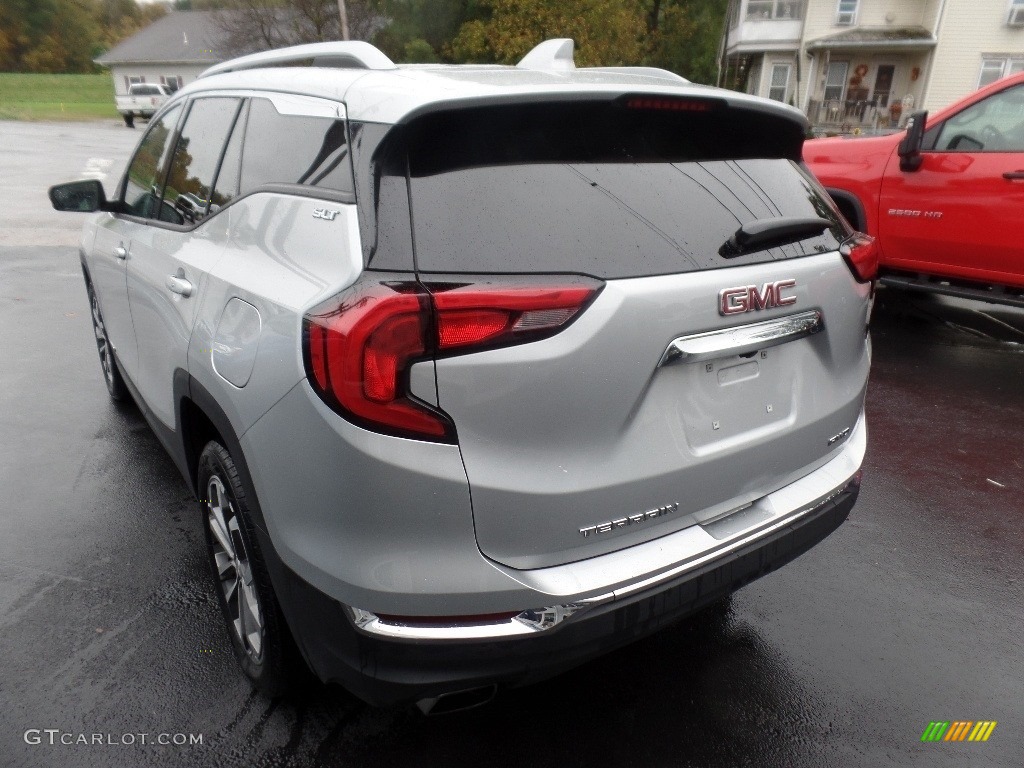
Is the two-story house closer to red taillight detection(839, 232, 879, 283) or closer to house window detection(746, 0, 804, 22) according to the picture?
house window detection(746, 0, 804, 22)

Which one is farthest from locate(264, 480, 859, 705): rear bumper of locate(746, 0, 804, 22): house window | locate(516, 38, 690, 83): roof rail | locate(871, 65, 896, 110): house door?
locate(746, 0, 804, 22): house window

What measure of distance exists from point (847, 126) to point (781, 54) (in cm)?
527

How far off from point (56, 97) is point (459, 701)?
68.9m

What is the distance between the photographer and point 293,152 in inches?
86.2

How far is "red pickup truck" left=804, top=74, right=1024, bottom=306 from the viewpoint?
5348mm

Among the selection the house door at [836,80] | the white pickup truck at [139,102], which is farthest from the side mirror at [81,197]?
the white pickup truck at [139,102]

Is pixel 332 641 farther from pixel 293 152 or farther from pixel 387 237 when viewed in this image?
pixel 293 152

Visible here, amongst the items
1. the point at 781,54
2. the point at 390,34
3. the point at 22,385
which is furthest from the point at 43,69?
the point at 22,385

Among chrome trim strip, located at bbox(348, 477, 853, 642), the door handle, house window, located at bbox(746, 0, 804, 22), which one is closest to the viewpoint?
chrome trim strip, located at bbox(348, 477, 853, 642)

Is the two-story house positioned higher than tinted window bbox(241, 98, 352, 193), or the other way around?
tinted window bbox(241, 98, 352, 193)

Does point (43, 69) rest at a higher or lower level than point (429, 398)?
lower

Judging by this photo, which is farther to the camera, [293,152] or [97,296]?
[97,296]

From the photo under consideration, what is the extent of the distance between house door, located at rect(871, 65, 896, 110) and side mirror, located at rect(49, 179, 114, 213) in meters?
33.4

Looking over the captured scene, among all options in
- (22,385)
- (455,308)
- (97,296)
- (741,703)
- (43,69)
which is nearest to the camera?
(455,308)
